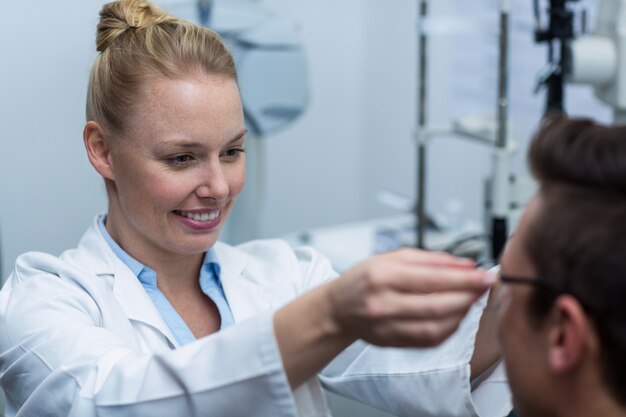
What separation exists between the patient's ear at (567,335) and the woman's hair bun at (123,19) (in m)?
0.72

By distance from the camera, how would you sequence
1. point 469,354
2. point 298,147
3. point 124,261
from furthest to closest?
point 298,147
point 124,261
point 469,354

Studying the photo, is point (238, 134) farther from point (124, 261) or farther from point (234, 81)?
point (124, 261)

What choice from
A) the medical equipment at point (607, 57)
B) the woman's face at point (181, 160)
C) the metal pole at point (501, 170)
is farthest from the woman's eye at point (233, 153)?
the medical equipment at point (607, 57)

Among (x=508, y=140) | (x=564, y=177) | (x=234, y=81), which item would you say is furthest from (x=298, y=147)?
(x=564, y=177)

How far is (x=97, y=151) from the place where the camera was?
1188 mm

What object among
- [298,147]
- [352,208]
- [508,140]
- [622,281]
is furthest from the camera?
[352,208]

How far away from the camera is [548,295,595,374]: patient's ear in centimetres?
75

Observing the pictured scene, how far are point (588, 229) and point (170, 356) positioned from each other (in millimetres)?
437

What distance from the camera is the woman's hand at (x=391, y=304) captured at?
72 centimetres

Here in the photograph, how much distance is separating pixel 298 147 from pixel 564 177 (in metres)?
2.55

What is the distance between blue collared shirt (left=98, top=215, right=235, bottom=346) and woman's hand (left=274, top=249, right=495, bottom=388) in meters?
0.45

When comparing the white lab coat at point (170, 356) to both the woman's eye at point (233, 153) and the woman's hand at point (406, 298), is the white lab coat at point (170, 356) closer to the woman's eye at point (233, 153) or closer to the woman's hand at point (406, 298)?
the woman's hand at point (406, 298)

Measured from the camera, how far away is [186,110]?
1108 millimetres

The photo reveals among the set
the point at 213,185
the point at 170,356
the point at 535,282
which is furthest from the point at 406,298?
the point at 213,185
